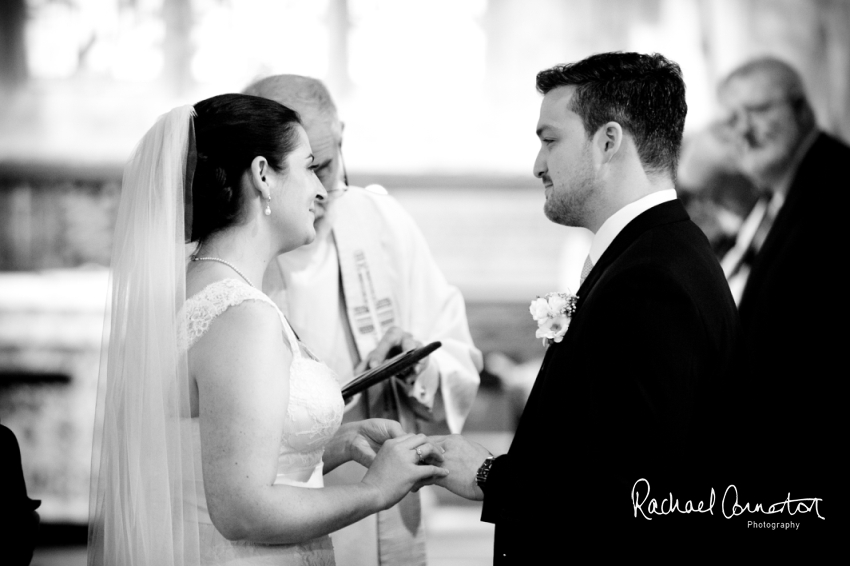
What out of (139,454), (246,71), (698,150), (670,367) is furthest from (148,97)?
(670,367)

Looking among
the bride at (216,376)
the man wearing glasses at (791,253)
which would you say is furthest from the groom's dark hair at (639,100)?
the man wearing glasses at (791,253)

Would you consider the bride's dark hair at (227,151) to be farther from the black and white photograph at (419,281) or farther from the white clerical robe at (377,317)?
the white clerical robe at (377,317)

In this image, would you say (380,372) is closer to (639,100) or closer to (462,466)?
(462,466)

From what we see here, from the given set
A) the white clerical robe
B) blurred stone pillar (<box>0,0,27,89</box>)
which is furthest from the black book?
blurred stone pillar (<box>0,0,27,89</box>)

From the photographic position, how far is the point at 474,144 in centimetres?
527

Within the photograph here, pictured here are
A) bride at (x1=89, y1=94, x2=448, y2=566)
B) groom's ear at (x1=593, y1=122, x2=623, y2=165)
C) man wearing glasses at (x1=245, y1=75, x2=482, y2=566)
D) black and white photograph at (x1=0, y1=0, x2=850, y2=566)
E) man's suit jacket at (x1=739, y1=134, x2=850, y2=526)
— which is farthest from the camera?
man's suit jacket at (x1=739, y1=134, x2=850, y2=526)

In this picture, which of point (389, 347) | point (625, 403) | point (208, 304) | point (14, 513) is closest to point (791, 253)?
point (389, 347)

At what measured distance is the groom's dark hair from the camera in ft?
6.37

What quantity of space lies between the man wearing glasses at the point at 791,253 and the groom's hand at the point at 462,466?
7.48 feet

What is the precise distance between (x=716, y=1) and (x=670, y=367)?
4260 millimetres

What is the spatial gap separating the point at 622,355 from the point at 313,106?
51.4 inches

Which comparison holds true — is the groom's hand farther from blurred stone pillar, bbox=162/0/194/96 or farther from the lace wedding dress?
blurred stone pillar, bbox=162/0/194/96

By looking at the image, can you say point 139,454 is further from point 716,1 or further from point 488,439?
point 716,1

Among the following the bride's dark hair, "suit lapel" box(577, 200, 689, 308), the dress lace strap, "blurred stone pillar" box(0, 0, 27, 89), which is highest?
"blurred stone pillar" box(0, 0, 27, 89)
